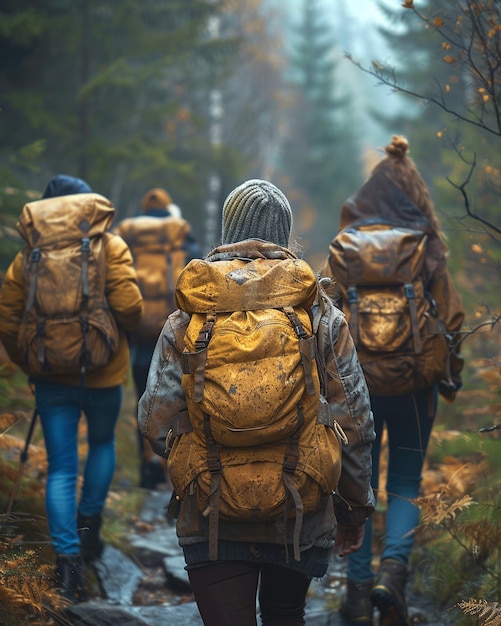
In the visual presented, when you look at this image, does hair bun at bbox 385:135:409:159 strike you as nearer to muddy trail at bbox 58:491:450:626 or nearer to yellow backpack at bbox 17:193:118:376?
yellow backpack at bbox 17:193:118:376

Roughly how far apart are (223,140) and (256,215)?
2753 cm

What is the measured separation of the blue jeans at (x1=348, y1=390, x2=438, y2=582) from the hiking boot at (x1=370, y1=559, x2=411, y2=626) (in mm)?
181

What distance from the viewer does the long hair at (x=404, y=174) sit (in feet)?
18.4

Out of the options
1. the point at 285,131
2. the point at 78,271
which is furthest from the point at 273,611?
the point at 285,131

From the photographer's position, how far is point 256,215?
3625mm

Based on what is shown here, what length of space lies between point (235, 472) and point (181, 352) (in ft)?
1.78

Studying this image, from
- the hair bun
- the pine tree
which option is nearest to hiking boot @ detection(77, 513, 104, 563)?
the hair bun

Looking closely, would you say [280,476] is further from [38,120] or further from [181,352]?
[38,120]

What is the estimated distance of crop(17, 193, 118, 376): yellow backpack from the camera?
5.36m

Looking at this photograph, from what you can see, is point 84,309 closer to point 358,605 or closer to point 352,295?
point 352,295

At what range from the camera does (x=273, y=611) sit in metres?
3.43

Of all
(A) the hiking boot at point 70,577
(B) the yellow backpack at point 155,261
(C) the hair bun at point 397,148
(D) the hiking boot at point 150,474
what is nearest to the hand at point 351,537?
(A) the hiking boot at point 70,577

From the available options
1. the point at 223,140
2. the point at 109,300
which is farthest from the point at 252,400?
the point at 223,140

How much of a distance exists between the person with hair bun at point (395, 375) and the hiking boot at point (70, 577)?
63.9 inches
